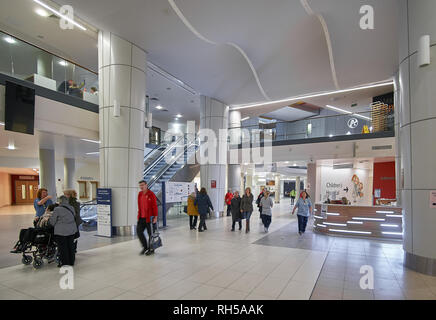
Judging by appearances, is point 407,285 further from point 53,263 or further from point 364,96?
point 364,96

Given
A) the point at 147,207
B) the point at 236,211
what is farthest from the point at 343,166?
the point at 147,207

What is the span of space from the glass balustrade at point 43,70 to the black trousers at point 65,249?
18.1 ft

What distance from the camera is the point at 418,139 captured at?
554 centimetres

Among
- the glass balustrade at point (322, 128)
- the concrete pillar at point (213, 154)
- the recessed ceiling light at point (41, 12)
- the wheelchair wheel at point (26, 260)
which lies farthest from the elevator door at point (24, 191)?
the wheelchair wheel at point (26, 260)

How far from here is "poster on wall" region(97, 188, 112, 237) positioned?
349 inches

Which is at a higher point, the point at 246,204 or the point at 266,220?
the point at 246,204

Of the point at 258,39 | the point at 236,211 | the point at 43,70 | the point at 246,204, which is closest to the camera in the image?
the point at 43,70

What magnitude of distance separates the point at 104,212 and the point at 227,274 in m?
5.48

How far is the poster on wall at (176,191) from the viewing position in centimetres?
1187

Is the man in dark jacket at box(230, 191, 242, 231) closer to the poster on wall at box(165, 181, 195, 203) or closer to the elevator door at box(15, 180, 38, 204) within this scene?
the poster on wall at box(165, 181, 195, 203)

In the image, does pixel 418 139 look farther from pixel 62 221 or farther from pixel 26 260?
pixel 26 260

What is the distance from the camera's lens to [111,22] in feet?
28.1

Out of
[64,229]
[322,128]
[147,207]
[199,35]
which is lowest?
[64,229]
